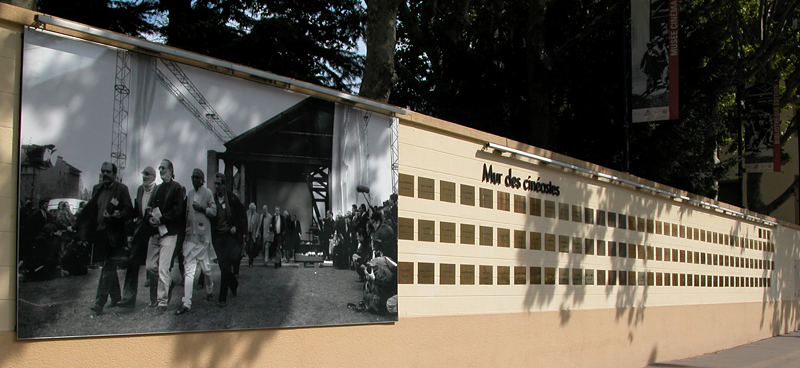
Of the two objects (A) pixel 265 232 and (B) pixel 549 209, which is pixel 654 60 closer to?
(B) pixel 549 209

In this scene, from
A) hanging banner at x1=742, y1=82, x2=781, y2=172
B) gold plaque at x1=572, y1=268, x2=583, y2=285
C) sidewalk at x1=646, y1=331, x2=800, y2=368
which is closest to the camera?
gold plaque at x1=572, y1=268, x2=583, y2=285

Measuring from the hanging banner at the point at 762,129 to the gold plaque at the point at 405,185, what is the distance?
68.2 ft

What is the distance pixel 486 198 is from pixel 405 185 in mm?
1778

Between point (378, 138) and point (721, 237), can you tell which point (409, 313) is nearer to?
point (378, 138)

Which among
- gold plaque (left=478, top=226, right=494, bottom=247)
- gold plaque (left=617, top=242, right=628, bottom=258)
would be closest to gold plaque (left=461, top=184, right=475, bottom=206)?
gold plaque (left=478, top=226, right=494, bottom=247)

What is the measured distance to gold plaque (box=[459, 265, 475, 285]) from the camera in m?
9.14

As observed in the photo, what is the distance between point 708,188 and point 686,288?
6127 mm

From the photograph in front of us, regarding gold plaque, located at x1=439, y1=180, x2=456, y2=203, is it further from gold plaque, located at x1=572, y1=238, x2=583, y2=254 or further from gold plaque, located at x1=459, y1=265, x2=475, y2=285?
gold plaque, located at x1=572, y1=238, x2=583, y2=254

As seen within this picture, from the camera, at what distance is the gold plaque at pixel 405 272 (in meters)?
8.16

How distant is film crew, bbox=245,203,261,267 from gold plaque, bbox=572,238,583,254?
6323mm

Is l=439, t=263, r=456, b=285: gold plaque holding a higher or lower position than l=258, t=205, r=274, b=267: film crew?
lower

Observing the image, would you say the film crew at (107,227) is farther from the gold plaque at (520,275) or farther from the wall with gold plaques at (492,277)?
the gold plaque at (520,275)

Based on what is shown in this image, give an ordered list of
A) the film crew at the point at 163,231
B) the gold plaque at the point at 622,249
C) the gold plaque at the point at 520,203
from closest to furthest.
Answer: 1. the film crew at the point at 163,231
2. the gold plaque at the point at 520,203
3. the gold plaque at the point at 622,249

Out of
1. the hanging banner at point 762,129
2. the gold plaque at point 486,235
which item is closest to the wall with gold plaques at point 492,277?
the gold plaque at point 486,235
